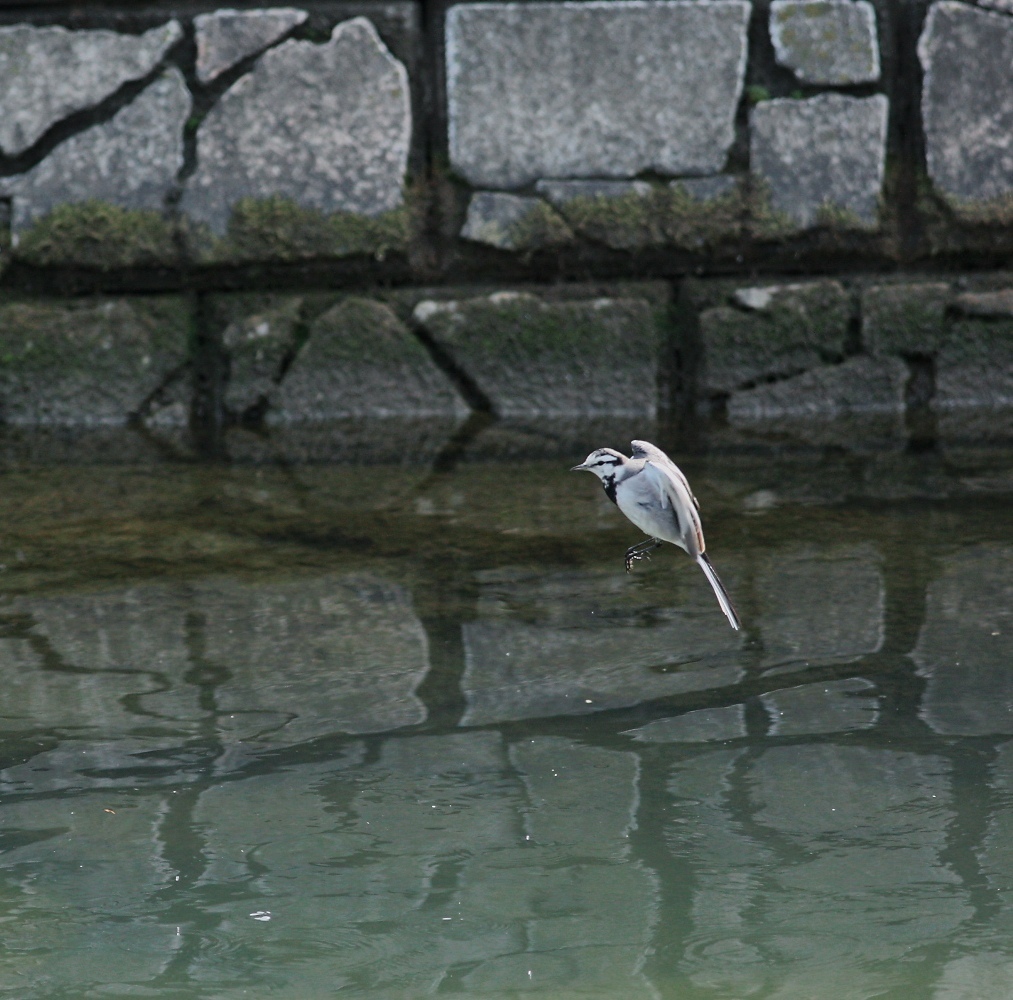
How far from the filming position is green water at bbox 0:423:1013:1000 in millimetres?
1523

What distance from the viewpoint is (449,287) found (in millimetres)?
4145

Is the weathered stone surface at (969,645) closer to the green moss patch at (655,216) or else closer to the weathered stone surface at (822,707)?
the weathered stone surface at (822,707)

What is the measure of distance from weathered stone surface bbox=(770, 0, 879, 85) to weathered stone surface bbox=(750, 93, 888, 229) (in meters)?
0.06

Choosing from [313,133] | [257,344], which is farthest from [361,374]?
[313,133]

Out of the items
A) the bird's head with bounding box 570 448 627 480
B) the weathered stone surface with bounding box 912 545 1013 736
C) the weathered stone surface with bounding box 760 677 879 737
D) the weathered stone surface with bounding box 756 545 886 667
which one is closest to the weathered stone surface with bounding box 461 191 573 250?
the weathered stone surface with bounding box 756 545 886 667

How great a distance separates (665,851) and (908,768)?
1.28ft

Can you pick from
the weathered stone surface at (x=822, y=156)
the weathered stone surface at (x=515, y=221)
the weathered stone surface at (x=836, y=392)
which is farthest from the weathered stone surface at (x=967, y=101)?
the weathered stone surface at (x=515, y=221)

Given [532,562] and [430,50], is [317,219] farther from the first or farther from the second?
[532,562]

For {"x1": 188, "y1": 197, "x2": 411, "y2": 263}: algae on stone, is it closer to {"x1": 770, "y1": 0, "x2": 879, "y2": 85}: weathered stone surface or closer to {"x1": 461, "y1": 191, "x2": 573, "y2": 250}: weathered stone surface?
{"x1": 461, "y1": 191, "x2": 573, "y2": 250}: weathered stone surface

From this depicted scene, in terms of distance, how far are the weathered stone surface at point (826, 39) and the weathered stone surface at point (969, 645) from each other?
163 centimetres

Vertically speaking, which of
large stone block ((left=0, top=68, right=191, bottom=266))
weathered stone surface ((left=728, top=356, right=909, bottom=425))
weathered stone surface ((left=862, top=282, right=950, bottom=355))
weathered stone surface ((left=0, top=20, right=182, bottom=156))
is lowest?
weathered stone surface ((left=728, top=356, right=909, bottom=425))

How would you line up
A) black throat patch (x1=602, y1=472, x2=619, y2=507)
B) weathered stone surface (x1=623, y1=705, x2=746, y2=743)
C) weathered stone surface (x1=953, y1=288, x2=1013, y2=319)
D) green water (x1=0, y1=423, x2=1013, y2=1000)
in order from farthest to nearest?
weathered stone surface (x1=953, y1=288, x2=1013, y2=319) < black throat patch (x1=602, y1=472, x2=619, y2=507) < weathered stone surface (x1=623, y1=705, x2=746, y2=743) < green water (x1=0, y1=423, x2=1013, y2=1000)

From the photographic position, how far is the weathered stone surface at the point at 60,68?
4.00m

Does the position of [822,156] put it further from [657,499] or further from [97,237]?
[657,499]
